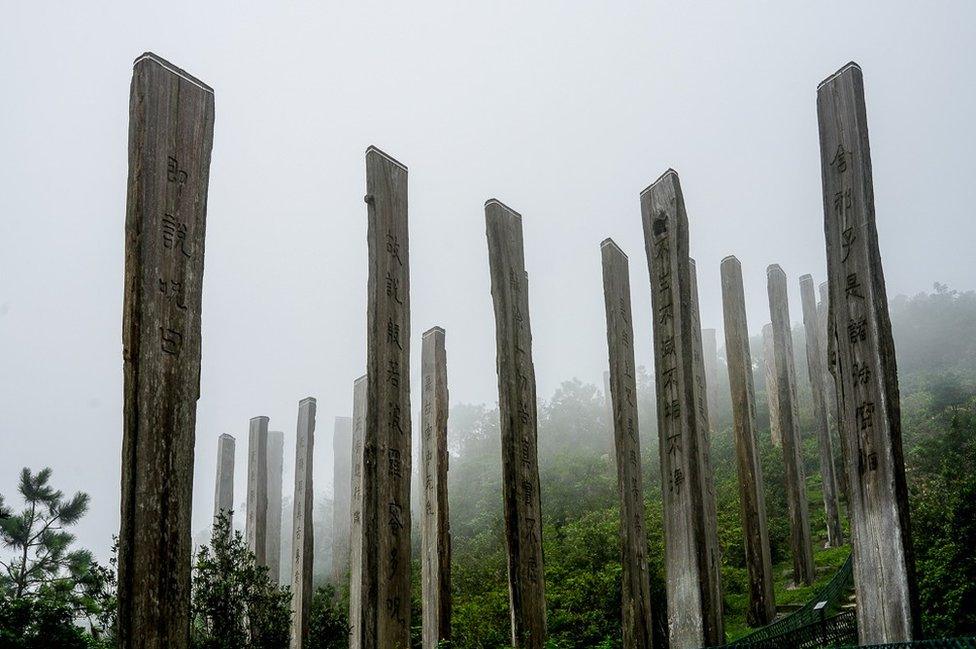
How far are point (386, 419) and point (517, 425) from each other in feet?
5.21

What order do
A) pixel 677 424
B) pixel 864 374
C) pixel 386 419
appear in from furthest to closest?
pixel 677 424
pixel 386 419
pixel 864 374

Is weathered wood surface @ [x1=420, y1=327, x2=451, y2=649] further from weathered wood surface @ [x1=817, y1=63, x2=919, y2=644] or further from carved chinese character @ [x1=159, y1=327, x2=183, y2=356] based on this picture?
carved chinese character @ [x1=159, y1=327, x2=183, y2=356]

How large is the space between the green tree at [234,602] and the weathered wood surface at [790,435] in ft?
22.8

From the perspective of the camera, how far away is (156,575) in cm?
412

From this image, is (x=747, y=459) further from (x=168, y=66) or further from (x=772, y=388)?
(x=168, y=66)

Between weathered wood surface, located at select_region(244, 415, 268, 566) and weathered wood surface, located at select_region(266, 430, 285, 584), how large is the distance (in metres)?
1.82

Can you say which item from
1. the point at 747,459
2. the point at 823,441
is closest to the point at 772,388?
the point at 823,441

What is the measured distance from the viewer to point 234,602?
773 cm

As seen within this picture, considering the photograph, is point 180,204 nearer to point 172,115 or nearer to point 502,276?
point 172,115

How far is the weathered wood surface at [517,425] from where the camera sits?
677 centimetres

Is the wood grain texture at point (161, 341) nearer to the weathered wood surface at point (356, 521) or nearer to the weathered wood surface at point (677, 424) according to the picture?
the weathered wood surface at point (677, 424)

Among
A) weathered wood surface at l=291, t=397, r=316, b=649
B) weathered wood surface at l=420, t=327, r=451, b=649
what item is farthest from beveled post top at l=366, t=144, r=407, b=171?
weathered wood surface at l=291, t=397, r=316, b=649

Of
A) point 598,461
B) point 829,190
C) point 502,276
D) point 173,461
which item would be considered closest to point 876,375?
point 829,190

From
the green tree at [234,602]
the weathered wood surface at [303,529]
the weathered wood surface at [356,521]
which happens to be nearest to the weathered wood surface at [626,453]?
the weathered wood surface at [356,521]
